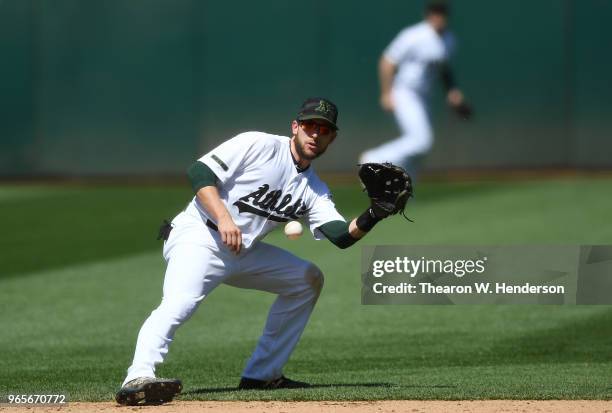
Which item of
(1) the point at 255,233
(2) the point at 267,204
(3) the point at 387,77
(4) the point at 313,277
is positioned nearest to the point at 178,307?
(1) the point at 255,233

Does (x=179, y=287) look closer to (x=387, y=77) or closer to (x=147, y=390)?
(x=147, y=390)

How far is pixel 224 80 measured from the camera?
19734 millimetres

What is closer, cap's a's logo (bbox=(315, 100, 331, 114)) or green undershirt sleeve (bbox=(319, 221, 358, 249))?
cap's a's logo (bbox=(315, 100, 331, 114))

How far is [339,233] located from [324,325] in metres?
2.89

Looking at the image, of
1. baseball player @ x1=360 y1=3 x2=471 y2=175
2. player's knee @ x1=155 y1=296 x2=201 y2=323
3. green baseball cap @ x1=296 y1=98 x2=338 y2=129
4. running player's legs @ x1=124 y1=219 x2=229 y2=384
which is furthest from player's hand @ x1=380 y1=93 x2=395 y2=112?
player's knee @ x1=155 y1=296 x2=201 y2=323

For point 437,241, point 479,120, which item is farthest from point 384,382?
point 479,120

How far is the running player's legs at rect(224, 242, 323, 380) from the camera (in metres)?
6.65

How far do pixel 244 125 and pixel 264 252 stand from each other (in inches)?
522

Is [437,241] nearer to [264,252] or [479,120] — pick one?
[264,252]

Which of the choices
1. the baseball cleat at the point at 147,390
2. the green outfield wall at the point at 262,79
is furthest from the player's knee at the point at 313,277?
the green outfield wall at the point at 262,79

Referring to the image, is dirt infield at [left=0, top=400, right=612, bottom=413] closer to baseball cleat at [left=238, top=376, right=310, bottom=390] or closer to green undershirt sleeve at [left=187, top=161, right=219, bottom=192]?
baseball cleat at [left=238, top=376, right=310, bottom=390]

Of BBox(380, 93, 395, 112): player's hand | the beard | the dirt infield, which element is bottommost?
the dirt infield

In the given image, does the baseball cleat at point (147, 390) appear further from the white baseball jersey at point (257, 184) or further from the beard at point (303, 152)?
the beard at point (303, 152)

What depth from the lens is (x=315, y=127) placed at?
21.2 ft
